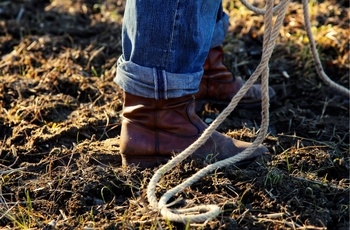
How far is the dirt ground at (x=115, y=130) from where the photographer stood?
2102 mm

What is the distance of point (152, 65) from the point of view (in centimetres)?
213

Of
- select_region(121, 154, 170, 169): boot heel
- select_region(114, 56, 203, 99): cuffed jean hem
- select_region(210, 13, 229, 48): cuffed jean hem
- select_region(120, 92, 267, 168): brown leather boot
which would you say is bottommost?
select_region(121, 154, 170, 169): boot heel

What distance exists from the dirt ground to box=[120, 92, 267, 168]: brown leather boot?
0.24 ft

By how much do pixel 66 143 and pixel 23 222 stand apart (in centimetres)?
59

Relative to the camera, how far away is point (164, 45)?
2.10 m

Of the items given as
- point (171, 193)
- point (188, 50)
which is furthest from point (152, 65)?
point (171, 193)

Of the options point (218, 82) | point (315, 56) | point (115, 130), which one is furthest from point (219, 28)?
point (115, 130)

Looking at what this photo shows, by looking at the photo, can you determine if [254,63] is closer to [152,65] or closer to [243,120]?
[243,120]

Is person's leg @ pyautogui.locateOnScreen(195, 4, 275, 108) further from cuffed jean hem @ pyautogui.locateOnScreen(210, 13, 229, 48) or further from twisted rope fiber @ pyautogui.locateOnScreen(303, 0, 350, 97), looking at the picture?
twisted rope fiber @ pyautogui.locateOnScreen(303, 0, 350, 97)

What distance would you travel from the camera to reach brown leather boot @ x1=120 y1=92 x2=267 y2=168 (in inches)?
89.4

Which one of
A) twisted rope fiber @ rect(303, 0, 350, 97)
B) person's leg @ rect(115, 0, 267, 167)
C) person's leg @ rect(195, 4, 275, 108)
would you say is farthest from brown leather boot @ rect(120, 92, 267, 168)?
twisted rope fiber @ rect(303, 0, 350, 97)

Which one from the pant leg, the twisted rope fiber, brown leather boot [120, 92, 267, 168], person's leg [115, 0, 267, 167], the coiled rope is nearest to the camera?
the coiled rope

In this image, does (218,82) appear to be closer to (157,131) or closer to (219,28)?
(219,28)

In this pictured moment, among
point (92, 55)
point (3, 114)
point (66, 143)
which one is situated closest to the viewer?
point (66, 143)
